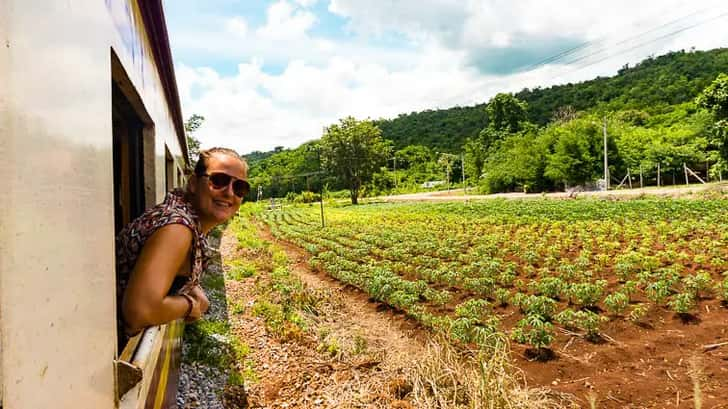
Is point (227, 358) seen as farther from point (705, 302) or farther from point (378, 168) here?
point (378, 168)

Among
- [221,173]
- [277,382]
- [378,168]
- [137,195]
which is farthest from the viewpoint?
[378,168]

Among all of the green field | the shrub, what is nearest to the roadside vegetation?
the green field

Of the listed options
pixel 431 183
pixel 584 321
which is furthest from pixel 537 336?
pixel 431 183

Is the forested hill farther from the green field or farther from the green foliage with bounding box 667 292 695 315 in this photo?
the green foliage with bounding box 667 292 695 315

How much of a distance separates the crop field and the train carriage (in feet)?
14.7

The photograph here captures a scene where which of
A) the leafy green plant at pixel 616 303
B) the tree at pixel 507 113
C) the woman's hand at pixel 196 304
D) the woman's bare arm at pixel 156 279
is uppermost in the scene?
the tree at pixel 507 113

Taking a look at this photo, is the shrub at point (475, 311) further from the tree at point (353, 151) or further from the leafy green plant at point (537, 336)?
the tree at point (353, 151)

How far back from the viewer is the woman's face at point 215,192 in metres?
1.67

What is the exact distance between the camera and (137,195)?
2830 mm

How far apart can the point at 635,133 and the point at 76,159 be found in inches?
2184

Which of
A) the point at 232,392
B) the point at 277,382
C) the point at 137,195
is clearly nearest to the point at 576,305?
the point at 277,382

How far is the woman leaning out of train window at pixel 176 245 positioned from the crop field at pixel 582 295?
401 cm

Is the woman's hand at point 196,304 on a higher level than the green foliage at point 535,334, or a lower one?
higher

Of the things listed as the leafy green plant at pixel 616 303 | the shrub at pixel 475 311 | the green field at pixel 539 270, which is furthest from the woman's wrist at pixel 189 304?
the leafy green plant at pixel 616 303
